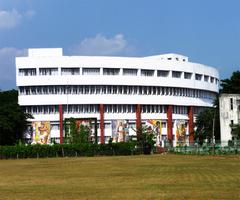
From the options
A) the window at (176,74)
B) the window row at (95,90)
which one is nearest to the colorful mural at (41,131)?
the window row at (95,90)

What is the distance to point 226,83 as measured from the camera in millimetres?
106875

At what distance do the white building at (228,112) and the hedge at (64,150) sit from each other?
1635 cm

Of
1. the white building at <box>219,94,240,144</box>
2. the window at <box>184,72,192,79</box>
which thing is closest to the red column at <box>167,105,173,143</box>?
the window at <box>184,72,192,79</box>

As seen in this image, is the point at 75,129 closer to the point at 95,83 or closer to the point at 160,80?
the point at 95,83

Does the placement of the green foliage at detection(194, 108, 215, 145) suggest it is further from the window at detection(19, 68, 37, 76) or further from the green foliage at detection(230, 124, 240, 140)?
the window at detection(19, 68, 37, 76)

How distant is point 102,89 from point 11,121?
17.9 m

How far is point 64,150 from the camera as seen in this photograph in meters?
88.8

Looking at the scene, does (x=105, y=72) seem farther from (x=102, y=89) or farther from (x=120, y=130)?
(x=120, y=130)

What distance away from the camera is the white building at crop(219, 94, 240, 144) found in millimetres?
84062

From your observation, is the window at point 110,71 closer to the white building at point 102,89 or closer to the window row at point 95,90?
the white building at point 102,89

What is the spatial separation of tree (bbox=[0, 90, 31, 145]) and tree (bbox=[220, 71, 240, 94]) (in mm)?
35704

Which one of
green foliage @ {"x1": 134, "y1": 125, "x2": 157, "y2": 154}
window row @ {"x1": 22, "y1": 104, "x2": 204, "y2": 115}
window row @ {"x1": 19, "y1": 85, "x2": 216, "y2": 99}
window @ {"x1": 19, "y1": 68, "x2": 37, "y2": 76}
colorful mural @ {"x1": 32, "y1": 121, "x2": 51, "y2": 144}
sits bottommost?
green foliage @ {"x1": 134, "y1": 125, "x2": 157, "y2": 154}

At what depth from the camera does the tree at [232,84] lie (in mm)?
103812

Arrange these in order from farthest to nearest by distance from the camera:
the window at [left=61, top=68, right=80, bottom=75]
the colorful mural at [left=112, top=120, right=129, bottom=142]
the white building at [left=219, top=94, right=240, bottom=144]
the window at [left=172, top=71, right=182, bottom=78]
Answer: the window at [left=172, top=71, right=182, bottom=78], the colorful mural at [left=112, top=120, right=129, bottom=142], the window at [left=61, top=68, right=80, bottom=75], the white building at [left=219, top=94, right=240, bottom=144]
